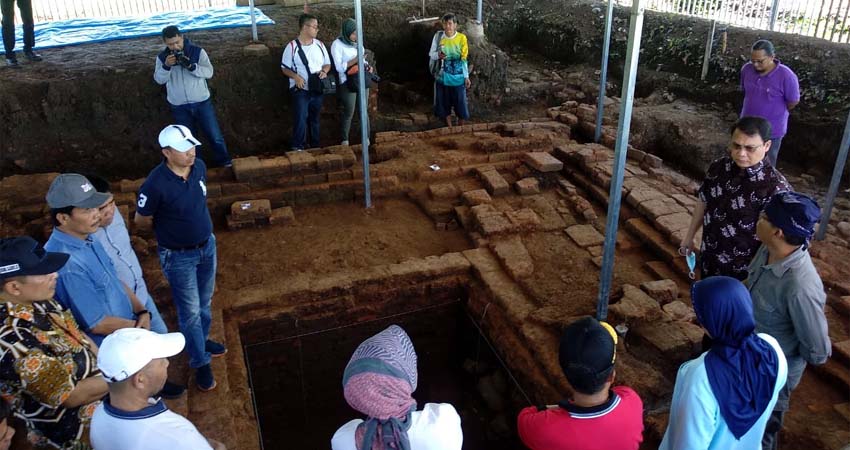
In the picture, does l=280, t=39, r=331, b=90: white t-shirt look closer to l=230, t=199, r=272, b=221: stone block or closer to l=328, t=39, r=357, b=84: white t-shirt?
l=328, t=39, r=357, b=84: white t-shirt

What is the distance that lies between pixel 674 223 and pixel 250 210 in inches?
165

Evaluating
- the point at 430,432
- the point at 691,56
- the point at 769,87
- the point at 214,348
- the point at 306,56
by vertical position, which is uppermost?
the point at 306,56

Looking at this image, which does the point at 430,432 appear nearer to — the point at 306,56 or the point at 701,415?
the point at 701,415

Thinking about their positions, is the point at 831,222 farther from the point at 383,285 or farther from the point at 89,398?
the point at 89,398

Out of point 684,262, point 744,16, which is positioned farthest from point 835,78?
point 684,262

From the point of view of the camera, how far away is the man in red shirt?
2.16m

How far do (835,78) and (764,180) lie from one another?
628 centimetres

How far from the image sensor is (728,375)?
2.14 meters

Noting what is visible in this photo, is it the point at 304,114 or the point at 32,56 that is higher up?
the point at 32,56

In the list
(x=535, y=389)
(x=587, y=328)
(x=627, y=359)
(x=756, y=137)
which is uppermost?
(x=756, y=137)

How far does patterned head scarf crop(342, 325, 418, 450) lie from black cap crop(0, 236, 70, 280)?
1.52 metres

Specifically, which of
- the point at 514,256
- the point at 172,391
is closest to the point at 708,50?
the point at 514,256

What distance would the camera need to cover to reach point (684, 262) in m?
5.18

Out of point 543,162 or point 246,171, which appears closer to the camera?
point 246,171
